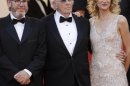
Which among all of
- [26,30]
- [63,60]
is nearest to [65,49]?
[63,60]

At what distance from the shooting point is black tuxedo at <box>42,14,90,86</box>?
4.14 m

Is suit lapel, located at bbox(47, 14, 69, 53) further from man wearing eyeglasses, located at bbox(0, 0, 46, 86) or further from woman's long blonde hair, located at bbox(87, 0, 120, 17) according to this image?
woman's long blonde hair, located at bbox(87, 0, 120, 17)

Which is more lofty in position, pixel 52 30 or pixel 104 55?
pixel 52 30

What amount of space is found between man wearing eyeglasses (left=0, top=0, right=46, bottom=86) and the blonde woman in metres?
0.55

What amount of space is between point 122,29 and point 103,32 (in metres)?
0.18

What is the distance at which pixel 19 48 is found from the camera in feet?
13.2

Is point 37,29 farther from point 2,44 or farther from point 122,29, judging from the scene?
point 122,29

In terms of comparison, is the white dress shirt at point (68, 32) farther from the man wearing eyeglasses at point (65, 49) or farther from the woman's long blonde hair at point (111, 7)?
the woman's long blonde hair at point (111, 7)

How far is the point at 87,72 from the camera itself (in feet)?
14.1

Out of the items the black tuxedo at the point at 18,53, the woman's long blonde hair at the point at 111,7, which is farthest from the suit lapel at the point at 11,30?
the woman's long blonde hair at the point at 111,7

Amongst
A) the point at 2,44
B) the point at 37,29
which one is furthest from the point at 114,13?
the point at 2,44

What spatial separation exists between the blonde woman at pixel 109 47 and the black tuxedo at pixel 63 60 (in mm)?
134

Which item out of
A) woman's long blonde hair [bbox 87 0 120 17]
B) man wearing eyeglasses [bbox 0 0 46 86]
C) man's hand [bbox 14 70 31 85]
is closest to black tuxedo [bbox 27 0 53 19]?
woman's long blonde hair [bbox 87 0 120 17]

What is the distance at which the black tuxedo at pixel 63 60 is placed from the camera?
4.14 m
